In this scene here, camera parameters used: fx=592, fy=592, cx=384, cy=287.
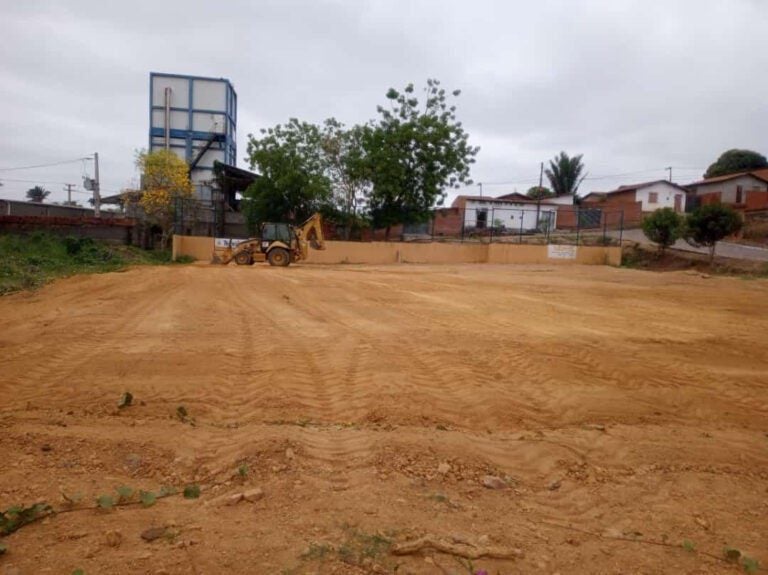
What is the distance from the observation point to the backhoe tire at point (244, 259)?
88.9ft

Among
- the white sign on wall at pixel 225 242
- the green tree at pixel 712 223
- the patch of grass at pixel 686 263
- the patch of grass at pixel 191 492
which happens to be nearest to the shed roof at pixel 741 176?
the patch of grass at pixel 686 263

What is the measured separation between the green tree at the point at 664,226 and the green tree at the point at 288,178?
725 inches

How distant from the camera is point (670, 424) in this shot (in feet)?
17.9

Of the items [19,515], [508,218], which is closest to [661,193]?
[508,218]

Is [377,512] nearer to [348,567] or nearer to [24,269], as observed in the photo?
[348,567]

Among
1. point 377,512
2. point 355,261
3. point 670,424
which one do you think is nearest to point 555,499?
point 377,512

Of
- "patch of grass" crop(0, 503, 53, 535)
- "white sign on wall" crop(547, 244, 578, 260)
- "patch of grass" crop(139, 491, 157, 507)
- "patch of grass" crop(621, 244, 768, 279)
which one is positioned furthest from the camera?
"white sign on wall" crop(547, 244, 578, 260)

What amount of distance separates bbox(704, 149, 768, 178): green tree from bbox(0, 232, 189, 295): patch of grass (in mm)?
61382

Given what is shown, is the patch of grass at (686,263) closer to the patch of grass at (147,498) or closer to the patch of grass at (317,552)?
the patch of grass at (317,552)

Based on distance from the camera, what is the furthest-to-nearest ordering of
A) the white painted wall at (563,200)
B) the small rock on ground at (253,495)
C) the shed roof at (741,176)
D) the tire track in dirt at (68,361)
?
the white painted wall at (563,200) < the shed roof at (741,176) < the tire track in dirt at (68,361) < the small rock on ground at (253,495)

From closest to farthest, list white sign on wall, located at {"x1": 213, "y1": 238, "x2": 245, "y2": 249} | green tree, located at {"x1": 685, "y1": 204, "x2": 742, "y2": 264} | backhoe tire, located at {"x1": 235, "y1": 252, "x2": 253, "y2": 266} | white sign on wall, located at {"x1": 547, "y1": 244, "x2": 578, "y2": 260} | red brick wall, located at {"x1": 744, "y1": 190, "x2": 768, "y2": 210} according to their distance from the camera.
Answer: backhoe tire, located at {"x1": 235, "y1": 252, "x2": 253, "y2": 266}
green tree, located at {"x1": 685, "y1": 204, "x2": 742, "y2": 264}
white sign on wall, located at {"x1": 213, "y1": 238, "x2": 245, "y2": 249}
white sign on wall, located at {"x1": 547, "y1": 244, "x2": 578, "y2": 260}
red brick wall, located at {"x1": 744, "y1": 190, "x2": 768, "y2": 210}

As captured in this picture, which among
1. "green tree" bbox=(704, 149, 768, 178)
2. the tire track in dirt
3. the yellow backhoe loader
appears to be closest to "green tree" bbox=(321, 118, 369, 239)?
the yellow backhoe loader

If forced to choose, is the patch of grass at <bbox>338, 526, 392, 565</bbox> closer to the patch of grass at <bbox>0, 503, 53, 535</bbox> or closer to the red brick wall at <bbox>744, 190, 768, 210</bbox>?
the patch of grass at <bbox>0, 503, 53, 535</bbox>

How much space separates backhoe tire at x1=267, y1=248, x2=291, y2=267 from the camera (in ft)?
88.0
